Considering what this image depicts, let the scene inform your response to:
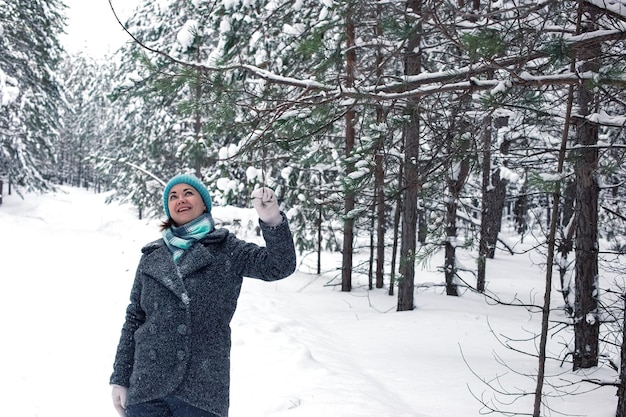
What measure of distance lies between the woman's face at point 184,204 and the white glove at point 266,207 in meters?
0.42

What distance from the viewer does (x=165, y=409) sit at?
254cm

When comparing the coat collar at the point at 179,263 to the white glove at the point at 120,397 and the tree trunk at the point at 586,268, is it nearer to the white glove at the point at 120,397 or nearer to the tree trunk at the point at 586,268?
the white glove at the point at 120,397

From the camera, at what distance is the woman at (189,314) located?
8.04 ft

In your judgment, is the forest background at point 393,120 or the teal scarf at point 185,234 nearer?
the teal scarf at point 185,234

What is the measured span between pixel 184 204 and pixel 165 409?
102 centimetres

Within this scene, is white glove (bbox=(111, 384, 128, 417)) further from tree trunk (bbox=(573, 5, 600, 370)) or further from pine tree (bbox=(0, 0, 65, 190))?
pine tree (bbox=(0, 0, 65, 190))

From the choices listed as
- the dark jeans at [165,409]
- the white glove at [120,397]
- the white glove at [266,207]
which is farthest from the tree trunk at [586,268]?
the white glove at [120,397]

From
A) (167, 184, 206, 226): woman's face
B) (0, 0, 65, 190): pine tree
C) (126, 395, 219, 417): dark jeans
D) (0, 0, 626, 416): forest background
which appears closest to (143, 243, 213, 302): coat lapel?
(167, 184, 206, 226): woman's face

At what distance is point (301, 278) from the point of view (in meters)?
14.8

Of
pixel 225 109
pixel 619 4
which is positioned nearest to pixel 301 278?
pixel 225 109

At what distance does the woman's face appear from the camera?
108 inches

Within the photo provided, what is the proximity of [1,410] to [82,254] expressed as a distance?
1083 cm

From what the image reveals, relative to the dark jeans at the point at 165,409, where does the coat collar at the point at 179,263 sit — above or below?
above

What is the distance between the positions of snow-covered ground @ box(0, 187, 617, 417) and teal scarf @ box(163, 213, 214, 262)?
7.68 ft
